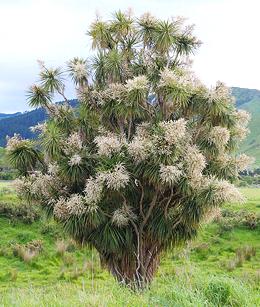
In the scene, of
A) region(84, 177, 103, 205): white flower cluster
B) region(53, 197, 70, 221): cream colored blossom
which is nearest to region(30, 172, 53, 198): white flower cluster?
region(53, 197, 70, 221): cream colored blossom

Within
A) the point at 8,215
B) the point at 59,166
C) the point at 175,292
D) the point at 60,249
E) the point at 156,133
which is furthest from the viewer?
the point at 8,215

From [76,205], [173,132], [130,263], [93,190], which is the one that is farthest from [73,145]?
[130,263]

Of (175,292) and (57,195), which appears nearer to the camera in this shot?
(175,292)

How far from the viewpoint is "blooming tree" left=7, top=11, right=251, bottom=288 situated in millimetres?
15773

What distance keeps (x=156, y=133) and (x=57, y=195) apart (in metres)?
4.15

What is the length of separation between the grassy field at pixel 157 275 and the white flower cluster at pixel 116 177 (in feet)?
9.20

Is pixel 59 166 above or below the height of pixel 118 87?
below

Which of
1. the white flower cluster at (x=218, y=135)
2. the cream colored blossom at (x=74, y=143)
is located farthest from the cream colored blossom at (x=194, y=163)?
the cream colored blossom at (x=74, y=143)

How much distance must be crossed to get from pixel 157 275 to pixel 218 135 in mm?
7540

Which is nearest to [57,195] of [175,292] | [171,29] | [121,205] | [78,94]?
[121,205]

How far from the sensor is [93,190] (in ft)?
51.1

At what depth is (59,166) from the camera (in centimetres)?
1686

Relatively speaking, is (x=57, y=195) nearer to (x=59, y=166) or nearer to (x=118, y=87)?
(x=59, y=166)

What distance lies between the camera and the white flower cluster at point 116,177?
595 inches
